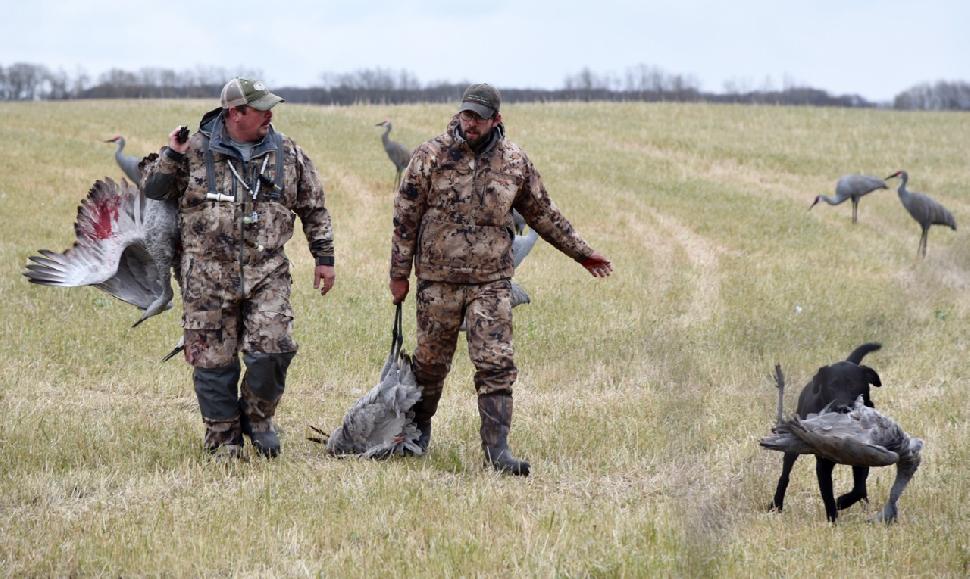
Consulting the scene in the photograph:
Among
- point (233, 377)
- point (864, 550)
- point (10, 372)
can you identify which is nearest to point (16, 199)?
point (10, 372)

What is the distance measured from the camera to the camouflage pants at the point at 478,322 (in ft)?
22.2

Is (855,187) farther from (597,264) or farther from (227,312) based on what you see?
(227,312)

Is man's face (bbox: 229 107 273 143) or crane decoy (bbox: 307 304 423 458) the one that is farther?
crane decoy (bbox: 307 304 423 458)

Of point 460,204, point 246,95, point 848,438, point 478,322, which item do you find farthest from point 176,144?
point 848,438

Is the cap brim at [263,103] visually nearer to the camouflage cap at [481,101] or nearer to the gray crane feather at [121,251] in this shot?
the gray crane feather at [121,251]

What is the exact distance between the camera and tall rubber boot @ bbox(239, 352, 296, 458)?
693 cm

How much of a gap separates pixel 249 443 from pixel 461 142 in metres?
2.59

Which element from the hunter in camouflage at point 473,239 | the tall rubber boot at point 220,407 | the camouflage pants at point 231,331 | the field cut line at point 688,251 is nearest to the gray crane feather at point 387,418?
the hunter in camouflage at point 473,239

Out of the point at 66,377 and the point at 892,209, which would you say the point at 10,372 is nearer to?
the point at 66,377

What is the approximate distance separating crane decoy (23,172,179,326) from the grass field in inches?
41.9

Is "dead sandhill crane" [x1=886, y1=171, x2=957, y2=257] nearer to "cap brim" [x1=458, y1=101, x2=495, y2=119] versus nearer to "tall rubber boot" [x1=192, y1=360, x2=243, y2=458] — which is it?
"cap brim" [x1=458, y1=101, x2=495, y2=119]

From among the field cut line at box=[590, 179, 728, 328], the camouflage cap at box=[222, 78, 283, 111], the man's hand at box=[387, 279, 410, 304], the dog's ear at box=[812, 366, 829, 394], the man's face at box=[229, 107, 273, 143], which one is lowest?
the field cut line at box=[590, 179, 728, 328]

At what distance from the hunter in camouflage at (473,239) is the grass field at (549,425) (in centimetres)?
67

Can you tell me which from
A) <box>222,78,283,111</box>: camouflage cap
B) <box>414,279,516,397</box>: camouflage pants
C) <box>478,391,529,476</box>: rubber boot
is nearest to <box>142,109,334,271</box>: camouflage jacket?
<box>222,78,283,111</box>: camouflage cap
